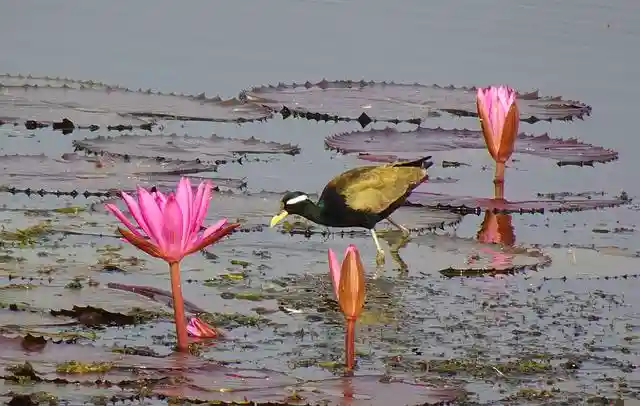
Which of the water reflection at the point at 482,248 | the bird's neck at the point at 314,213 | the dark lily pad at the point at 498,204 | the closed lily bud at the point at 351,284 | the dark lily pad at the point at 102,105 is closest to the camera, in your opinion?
the closed lily bud at the point at 351,284

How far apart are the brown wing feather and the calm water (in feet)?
0.75

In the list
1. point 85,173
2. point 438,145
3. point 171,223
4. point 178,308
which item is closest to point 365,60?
point 438,145

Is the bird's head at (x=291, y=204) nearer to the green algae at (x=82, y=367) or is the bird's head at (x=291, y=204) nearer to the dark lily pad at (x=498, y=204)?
the dark lily pad at (x=498, y=204)

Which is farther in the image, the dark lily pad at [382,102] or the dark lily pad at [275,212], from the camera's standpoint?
the dark lily pad at [382,102]

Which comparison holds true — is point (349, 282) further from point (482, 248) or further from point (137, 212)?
point (482, 248)

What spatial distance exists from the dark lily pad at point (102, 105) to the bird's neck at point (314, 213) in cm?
242

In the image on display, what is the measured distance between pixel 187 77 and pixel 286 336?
19.2 ft

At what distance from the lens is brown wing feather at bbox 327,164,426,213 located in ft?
23.4

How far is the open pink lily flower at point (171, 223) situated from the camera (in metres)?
4.98

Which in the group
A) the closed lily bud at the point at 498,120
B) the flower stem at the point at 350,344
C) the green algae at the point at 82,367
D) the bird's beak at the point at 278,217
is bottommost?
the green algae at the point at 82,367

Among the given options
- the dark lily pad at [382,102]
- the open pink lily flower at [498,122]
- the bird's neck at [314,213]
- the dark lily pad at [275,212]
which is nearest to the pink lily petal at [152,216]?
the bird's neck at [314,213]

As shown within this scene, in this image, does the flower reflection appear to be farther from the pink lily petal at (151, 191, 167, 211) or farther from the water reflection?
the pink lily petal at (151, 191, 167, 211)

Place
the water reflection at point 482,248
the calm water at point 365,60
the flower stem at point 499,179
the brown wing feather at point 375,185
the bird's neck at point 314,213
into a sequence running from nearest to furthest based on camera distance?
1. the water reflection at point 482,248
2. the bird's neck at point 314,213
3. the brown wing feather at point 375,185
4. the calm water at point 365,60
5. the flower stem at point 499,179

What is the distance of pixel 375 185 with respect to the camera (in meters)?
7.28
